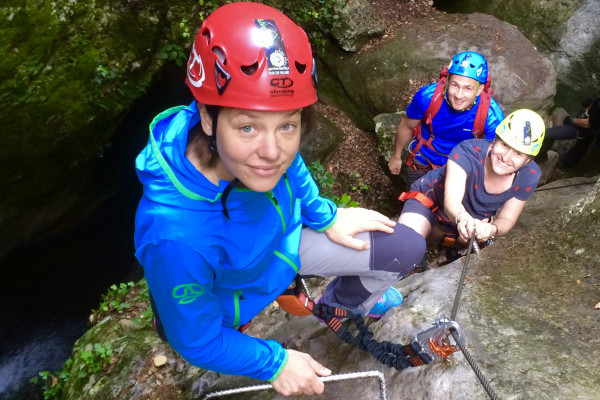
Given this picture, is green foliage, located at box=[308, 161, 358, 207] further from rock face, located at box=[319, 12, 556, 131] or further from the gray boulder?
the gray boulder

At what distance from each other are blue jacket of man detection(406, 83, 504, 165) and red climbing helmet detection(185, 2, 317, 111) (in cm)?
342

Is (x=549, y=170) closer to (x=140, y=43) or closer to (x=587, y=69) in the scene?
(x=587, y=69)

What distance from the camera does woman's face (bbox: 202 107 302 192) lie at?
1.67 m

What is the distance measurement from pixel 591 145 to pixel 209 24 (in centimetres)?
886

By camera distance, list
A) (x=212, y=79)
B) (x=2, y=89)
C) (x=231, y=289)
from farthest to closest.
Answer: (x=2, y=89)
(x=231, y=289)
(x=212, y=79)

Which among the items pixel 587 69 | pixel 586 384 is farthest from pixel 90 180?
pixel 587 69

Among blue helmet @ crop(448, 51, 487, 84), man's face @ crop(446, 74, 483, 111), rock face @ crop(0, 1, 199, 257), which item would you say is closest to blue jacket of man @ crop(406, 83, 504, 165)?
man's face @ crop(446, 74, 483, 111)

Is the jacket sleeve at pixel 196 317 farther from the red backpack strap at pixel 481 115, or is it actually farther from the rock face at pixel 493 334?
the red backpack strap at pixel 481 115

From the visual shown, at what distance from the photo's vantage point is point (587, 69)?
8664 millimetres

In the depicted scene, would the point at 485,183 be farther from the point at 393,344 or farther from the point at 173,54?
the point at 173,54

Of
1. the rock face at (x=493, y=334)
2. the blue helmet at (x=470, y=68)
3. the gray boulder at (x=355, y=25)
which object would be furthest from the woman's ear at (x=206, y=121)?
the gray boulder at (x=355, y=25)

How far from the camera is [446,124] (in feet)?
15.8

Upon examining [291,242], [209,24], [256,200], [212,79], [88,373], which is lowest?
[88,373]

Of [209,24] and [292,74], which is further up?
[209,24]
